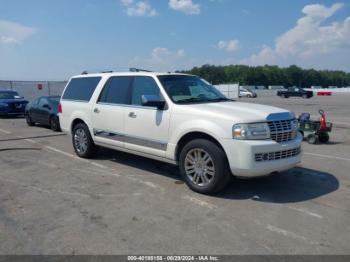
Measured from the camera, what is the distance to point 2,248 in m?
3.68

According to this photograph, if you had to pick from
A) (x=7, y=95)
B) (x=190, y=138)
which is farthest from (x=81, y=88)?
(x=7, y=95)

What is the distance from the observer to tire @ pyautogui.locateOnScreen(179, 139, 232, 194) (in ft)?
16.8

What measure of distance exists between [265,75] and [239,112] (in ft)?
467

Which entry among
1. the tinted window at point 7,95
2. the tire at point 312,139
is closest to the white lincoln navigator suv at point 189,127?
the tire at point 312,139

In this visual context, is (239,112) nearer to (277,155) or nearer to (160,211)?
(277,155)

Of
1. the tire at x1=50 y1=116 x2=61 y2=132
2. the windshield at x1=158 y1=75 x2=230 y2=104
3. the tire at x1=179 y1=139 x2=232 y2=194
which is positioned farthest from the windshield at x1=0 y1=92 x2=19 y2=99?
the tire at x1=179 y1=139 x2=232 y2=194

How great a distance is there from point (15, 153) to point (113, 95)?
350 cm

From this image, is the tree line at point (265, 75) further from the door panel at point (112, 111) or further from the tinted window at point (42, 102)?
the door panel at point (112, 111)

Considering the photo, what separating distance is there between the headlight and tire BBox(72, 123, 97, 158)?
3.86 meters

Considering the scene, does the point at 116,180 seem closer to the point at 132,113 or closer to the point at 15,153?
the point at 132,113

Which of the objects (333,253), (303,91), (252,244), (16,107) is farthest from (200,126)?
(303,91)

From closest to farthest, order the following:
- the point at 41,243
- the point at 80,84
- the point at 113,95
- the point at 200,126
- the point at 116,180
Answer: the point at 41,243
the point at 200,126
the point at 116,180
the point at 113,95
the point at 80,84

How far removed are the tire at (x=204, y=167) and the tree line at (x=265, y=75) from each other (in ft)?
398

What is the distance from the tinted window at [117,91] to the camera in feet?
22.1
